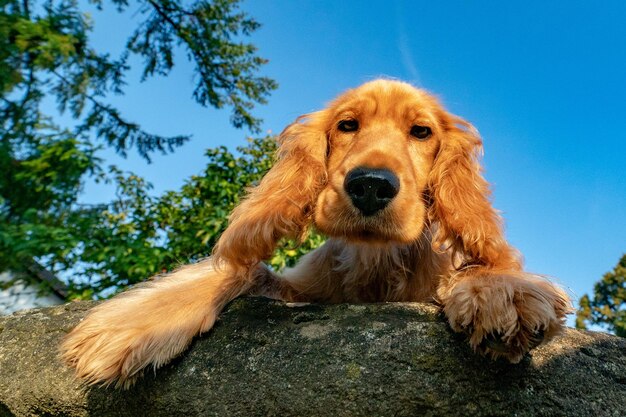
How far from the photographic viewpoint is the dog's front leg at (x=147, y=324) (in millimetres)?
2213

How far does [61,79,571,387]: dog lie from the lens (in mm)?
1955

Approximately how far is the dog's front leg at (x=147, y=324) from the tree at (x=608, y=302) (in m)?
20.2

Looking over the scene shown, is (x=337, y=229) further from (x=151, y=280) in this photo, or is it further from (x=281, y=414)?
(x=151, y=280)

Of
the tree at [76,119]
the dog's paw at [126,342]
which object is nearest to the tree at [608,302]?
A: the tree at [76,119]

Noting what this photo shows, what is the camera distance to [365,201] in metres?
2.13

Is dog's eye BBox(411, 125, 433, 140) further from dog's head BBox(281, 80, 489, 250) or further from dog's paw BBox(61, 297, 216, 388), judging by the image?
dog's paw BBox(61, 297, 216, 388)

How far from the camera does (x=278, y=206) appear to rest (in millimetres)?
2258

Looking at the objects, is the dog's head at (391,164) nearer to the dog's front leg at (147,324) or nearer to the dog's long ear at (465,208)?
the dog's long ear at (465,208)

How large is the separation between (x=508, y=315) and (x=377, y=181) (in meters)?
0.70

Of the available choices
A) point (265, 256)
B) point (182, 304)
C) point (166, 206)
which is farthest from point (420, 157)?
point (166, 206)

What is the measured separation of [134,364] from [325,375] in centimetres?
83

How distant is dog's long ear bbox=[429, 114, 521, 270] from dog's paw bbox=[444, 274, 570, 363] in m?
0.27

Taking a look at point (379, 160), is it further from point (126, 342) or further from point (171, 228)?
point (171, 228)

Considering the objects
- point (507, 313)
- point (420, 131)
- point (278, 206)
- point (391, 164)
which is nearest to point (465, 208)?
point (391, 164)
